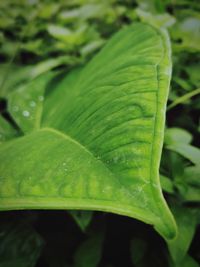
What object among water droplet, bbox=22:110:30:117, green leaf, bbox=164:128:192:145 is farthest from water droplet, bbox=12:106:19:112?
green leaf, bbox=164:128:192:145

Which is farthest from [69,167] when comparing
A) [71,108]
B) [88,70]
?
[88,70]

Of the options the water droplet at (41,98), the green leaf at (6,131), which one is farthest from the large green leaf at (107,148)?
the water droplet at (41,98)

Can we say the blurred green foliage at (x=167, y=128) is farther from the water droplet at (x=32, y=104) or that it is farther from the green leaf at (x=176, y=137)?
the water droplet at (x=32, y=104)

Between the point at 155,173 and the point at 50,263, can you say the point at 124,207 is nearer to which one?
the point at 155,173

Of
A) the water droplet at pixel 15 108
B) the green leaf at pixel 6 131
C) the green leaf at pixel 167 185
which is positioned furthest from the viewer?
the water droplet at pixel 15 108

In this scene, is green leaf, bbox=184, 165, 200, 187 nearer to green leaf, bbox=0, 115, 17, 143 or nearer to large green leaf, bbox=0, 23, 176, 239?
large green leaf, bbox=0, 23, 176, 239
